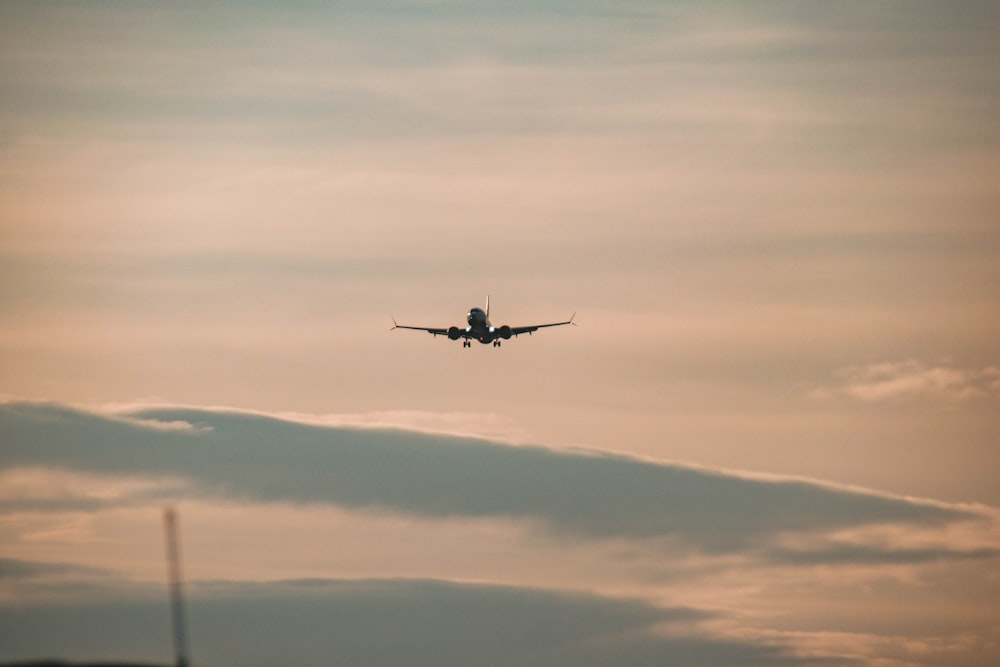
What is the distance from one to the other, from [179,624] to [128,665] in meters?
28.1

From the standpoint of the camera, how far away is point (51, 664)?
181250mm

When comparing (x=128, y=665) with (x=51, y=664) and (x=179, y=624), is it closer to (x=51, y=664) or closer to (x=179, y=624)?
(x=51, y=664)

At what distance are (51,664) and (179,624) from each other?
96.2 feet

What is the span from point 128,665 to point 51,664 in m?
7.61

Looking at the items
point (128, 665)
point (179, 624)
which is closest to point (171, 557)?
point (179, 624)

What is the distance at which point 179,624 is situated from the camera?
158 metres

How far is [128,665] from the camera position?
602ft

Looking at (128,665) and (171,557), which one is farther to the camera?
(128,665)

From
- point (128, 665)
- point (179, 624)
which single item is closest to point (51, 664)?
point (128, 665)

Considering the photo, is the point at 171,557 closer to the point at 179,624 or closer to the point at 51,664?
the point at 179,624

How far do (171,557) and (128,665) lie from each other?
37703 mm

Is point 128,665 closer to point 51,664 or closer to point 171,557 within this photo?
point 51,664

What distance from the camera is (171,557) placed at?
150625 mm

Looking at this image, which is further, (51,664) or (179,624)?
(51,664)
